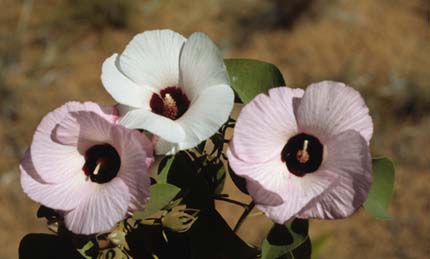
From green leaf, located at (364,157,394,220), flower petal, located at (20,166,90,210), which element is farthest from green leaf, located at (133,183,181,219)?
green leaf, located at (364,157,394,220)

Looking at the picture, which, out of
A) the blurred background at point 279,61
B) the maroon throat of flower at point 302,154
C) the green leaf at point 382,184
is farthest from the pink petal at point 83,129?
the blurred background at point 279,61

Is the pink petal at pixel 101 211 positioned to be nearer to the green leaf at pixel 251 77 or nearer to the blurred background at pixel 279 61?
the green leaf at pixel 251 77

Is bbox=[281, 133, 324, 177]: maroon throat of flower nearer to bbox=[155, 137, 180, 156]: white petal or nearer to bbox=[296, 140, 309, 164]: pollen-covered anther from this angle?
bbox=[296, 140, 309, 164]: pollen-covered anther

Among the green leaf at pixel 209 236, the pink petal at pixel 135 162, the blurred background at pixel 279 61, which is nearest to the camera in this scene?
the pink petal at pixel 135 162

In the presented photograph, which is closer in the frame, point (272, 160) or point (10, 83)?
point (272, 160)

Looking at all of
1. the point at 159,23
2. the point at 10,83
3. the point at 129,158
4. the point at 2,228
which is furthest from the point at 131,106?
the point at 159,23

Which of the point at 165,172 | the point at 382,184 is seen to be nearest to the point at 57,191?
the point at 165,172

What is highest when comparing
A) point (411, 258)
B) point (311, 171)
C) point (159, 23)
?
point (311, 171)

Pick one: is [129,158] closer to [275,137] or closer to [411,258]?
[275,137]
